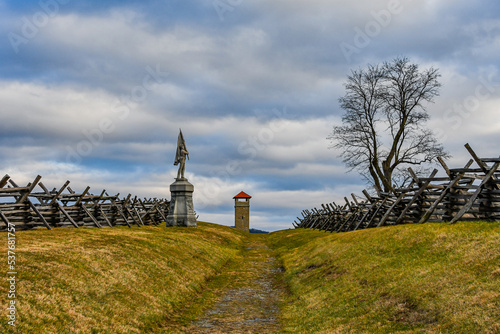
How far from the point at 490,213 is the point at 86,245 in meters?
17.2

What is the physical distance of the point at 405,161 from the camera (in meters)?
36.2

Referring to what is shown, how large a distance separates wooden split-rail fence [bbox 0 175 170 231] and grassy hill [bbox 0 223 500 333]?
11.9 ft

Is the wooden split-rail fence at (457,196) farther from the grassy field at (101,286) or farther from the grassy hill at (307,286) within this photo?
the grassy field at (101,286)

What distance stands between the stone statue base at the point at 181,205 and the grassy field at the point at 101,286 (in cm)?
1692

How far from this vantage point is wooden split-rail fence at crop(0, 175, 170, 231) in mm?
20609

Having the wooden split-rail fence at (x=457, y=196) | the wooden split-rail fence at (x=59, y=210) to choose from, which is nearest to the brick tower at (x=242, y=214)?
the wooden split-rail fence at (x=59, y=210)

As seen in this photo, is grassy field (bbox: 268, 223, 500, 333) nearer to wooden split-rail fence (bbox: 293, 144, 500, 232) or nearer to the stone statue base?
wooden split-rail fence (bbox: 293, 144, 500, 232)

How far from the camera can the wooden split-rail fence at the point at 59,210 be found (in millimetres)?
20609

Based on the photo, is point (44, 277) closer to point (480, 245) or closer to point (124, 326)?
point (124, 326)

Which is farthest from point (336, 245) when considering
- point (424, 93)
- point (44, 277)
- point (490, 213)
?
point (424, 93)

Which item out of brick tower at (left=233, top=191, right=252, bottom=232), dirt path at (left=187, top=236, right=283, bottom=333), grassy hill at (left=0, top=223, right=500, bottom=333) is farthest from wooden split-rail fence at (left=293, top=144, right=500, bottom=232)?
brick tower at (left=233, top=191, right=252, bottom=232)

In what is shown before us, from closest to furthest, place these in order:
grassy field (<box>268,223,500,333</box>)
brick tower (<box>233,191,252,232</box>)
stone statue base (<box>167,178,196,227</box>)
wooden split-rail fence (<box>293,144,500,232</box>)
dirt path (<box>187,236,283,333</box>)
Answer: grassy field (<box>268,223,500,333</box>)
dirt path (<box>187,236,283,333</box>)
wooden split-rail fence (<box>293,144,500,232</box>)
stone statue base (<box>167,178,196,227</box>)
brick tower (<box>233,191,252,232</box>)

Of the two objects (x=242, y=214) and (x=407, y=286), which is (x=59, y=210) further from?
(x=242, y=214)

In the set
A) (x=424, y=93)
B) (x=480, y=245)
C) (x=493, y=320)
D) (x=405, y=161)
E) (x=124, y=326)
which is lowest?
(x=124, y=326)
